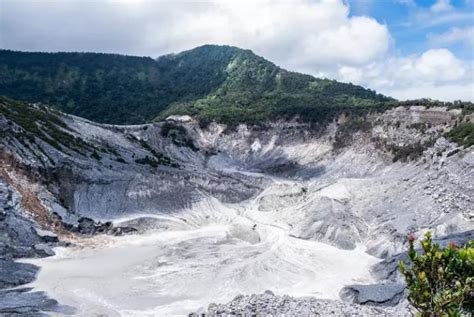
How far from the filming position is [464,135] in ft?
196

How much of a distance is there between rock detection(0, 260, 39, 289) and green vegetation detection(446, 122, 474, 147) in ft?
152

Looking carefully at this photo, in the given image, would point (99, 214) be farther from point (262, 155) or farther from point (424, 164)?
point (262, 155)

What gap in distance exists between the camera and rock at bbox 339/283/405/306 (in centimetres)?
2948

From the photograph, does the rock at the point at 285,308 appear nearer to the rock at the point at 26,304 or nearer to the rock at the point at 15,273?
the rock at the point at 26,304

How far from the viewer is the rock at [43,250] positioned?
41.2 metres

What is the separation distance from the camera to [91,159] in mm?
63719

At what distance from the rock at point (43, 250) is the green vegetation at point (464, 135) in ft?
148

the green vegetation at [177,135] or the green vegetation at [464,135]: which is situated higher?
the green vegetation at [177,135]

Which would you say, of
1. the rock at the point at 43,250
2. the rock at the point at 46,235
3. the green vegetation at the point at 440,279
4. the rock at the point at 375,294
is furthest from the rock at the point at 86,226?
the green vegetation at the point at 440,279

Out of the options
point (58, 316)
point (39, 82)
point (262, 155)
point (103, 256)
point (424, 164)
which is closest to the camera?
point (58, 316)

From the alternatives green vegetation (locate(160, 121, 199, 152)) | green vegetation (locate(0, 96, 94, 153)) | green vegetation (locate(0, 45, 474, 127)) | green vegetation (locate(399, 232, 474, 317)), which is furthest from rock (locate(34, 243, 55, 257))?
green vegetation (locate(0, 45, 474, 127))

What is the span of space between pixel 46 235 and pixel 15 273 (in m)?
8.93

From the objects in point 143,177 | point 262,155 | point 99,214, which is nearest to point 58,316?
point 99,214

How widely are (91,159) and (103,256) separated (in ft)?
77.1
